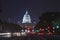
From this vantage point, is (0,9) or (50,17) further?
(50,17)

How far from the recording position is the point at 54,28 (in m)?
79.8

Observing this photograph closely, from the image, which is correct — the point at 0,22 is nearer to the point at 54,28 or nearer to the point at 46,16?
the point at 46,16

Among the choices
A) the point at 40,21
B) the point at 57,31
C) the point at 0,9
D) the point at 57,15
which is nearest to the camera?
the point at 0,9

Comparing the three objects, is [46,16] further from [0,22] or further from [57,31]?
[57,31]

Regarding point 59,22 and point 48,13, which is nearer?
point 59,22

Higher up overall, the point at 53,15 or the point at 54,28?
the point at 53,15

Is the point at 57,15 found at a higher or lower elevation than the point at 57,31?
higher

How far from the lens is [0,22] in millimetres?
106750

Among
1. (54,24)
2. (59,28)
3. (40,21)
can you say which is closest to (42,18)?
(40,21)

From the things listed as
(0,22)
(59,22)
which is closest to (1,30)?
(0,22)

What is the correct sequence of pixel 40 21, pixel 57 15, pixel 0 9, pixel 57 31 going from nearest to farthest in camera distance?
1. pixel 0 9
2. pixel 57 31
3. pixel 57 15
4. pixel 40 21

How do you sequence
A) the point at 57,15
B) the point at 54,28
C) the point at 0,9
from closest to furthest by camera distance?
the point at 0,9 < the point at 54,28 < the point at 57,15

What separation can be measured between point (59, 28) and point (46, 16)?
30.2m

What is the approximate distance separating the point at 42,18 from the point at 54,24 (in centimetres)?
2450
